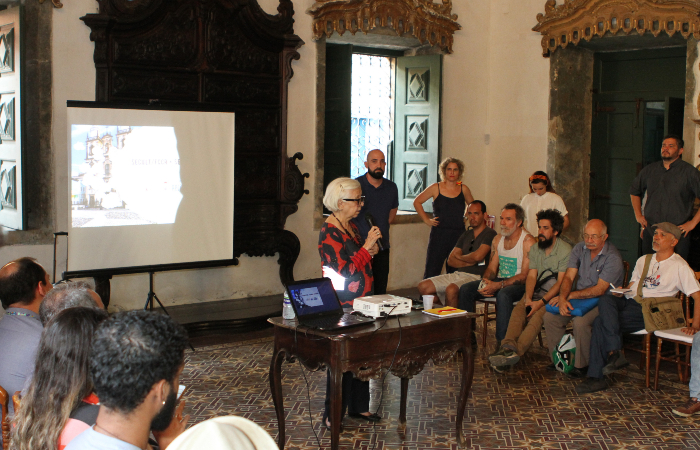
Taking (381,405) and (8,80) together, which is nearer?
(381,405)

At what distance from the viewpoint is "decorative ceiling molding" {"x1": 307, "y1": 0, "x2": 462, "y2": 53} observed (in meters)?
7.95

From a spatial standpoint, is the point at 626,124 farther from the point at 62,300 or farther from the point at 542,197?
the point at 62,300

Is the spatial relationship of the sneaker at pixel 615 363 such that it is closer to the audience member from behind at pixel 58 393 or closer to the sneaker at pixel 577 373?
the sneaker at pixel 577 373

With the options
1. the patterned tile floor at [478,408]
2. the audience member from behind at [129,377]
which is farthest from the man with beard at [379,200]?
the audience member from behind at [129,377]

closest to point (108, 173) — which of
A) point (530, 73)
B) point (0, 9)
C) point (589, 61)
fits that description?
point (0, 9)

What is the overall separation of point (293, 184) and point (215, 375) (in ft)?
9.36

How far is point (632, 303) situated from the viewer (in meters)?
5.42

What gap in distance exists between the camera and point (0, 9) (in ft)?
21.3

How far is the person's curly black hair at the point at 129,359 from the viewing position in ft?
5.86

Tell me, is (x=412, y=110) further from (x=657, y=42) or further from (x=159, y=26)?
(x=159, y=26)

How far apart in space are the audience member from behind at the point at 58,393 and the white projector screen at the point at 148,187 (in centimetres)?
403

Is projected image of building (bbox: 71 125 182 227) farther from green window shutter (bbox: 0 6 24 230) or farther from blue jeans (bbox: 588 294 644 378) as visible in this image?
blue jeans (bbox: 588 294 644 378)

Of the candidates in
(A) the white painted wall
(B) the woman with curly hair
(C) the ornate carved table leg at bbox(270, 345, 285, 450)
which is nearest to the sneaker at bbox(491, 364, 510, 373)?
(B) the woman with curly hair

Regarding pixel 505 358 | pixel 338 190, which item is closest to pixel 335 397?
pixel 338 190
